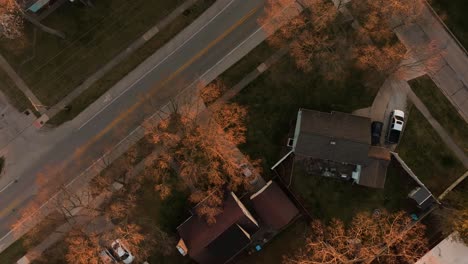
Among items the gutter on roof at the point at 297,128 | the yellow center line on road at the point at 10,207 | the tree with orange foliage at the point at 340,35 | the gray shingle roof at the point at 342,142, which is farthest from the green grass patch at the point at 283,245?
the yellow center line on road at the point at 10,207

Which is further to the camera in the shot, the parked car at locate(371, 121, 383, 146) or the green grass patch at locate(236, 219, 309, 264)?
the green grass patch at locate(236, 219, 309, 264)

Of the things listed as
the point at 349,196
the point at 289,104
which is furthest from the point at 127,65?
the point at 349,196

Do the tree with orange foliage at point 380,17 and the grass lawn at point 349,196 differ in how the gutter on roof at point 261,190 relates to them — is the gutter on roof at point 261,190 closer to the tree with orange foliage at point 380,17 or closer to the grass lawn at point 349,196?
the grass lawn at point 349,196

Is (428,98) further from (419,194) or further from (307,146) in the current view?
(307,146)

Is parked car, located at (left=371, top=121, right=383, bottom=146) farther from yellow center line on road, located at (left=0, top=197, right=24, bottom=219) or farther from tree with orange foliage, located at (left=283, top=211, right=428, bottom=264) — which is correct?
yellow center line on road, located at (left=0, top=197, right=24, bottom=219)

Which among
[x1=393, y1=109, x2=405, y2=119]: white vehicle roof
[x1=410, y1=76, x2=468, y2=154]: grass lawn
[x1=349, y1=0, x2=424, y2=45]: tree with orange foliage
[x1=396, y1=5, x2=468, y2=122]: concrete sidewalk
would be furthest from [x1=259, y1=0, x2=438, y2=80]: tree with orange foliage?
[x1=393, y1=109, x2=405, y2=119]: white vehicle roof

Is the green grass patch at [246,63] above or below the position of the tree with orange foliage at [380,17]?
above

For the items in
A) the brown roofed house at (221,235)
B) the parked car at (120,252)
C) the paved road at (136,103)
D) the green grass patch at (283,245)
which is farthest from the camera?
the paved road at (136,103)
